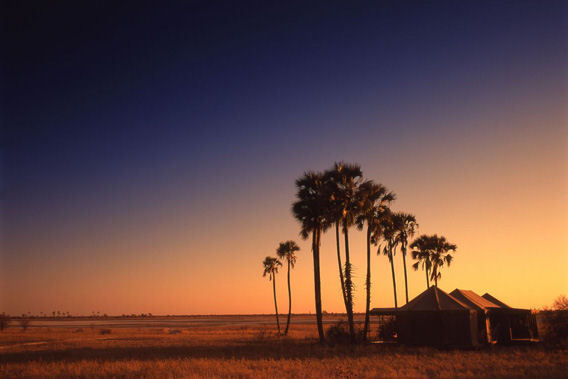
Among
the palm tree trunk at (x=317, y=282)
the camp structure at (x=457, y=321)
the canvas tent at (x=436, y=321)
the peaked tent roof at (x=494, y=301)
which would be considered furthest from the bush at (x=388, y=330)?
the peaked tent roof at (x=494, y=301)

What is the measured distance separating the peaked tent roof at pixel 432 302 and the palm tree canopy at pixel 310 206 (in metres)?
9.75

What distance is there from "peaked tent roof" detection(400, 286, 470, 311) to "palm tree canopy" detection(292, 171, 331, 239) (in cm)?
975

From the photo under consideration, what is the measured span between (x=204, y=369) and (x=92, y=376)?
5235mm

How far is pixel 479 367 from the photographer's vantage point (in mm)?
23922

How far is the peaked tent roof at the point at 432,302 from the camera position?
114ft

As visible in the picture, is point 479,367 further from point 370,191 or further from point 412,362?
point 370,191

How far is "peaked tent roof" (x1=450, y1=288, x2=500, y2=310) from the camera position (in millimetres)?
36125

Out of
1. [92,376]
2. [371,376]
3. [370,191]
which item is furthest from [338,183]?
[92,376]

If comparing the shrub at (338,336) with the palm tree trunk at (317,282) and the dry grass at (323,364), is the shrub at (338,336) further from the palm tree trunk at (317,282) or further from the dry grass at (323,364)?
the dry grass at (323,364)

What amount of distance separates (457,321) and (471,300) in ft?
13.7

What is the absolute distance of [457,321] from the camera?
33625 mm

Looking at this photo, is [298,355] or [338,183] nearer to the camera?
[298,355]

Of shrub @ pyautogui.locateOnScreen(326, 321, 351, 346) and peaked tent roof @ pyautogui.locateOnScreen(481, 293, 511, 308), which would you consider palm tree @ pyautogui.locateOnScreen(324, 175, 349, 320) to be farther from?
peaked tent roof @ pyautogui.locateOnScreen(481, 293, 511, 308)

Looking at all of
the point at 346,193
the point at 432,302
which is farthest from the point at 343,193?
the point at 432,302
